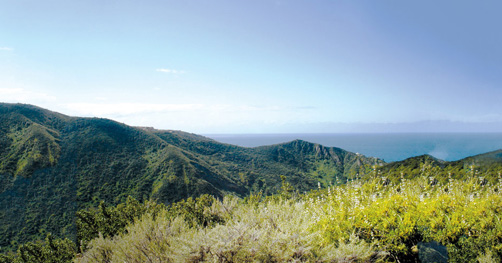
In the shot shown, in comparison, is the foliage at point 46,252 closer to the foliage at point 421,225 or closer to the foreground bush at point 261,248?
the foreground bush at point 261,248

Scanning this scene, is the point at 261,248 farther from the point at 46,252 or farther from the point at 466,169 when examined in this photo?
the point at 46,252

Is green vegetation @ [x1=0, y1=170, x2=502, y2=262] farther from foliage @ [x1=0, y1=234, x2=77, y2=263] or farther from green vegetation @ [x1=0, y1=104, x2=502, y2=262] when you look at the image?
foliage @ [x1=0, y1=234, x2=77, y2=263]

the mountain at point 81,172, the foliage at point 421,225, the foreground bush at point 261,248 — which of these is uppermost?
the foliage at point 421,225

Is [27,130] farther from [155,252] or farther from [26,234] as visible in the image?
[155,252]

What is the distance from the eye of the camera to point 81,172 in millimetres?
79125

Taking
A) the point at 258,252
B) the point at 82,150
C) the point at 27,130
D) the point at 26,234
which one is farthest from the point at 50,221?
the point at 258,252

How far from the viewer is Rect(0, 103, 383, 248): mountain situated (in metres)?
61.2

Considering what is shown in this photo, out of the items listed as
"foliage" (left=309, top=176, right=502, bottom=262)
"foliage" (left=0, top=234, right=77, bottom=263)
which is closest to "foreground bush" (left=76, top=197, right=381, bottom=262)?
"foliage" (left=309, top=176, right=502, bottom=262)

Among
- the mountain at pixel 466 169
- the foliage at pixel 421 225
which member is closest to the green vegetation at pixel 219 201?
the foliage at pixel 421 225

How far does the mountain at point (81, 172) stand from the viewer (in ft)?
201

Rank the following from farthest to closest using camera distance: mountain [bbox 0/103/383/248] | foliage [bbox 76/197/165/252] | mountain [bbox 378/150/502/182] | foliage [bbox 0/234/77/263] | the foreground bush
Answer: mountain [bbox 0/103/383/248], foliage [bbox 0/234/77/263], foliage [bbox 76/197/165/252], mountain [bbox 378/150/502/182], the foreground bush

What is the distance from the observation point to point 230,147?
476 ft

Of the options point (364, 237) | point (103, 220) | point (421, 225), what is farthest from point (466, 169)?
point (103, 220)

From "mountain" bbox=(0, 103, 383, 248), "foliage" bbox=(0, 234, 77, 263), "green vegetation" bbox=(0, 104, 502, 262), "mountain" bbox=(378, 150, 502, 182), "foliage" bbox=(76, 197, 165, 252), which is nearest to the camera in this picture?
"green vegetation" bbox=(0, 104, 502, 262)
